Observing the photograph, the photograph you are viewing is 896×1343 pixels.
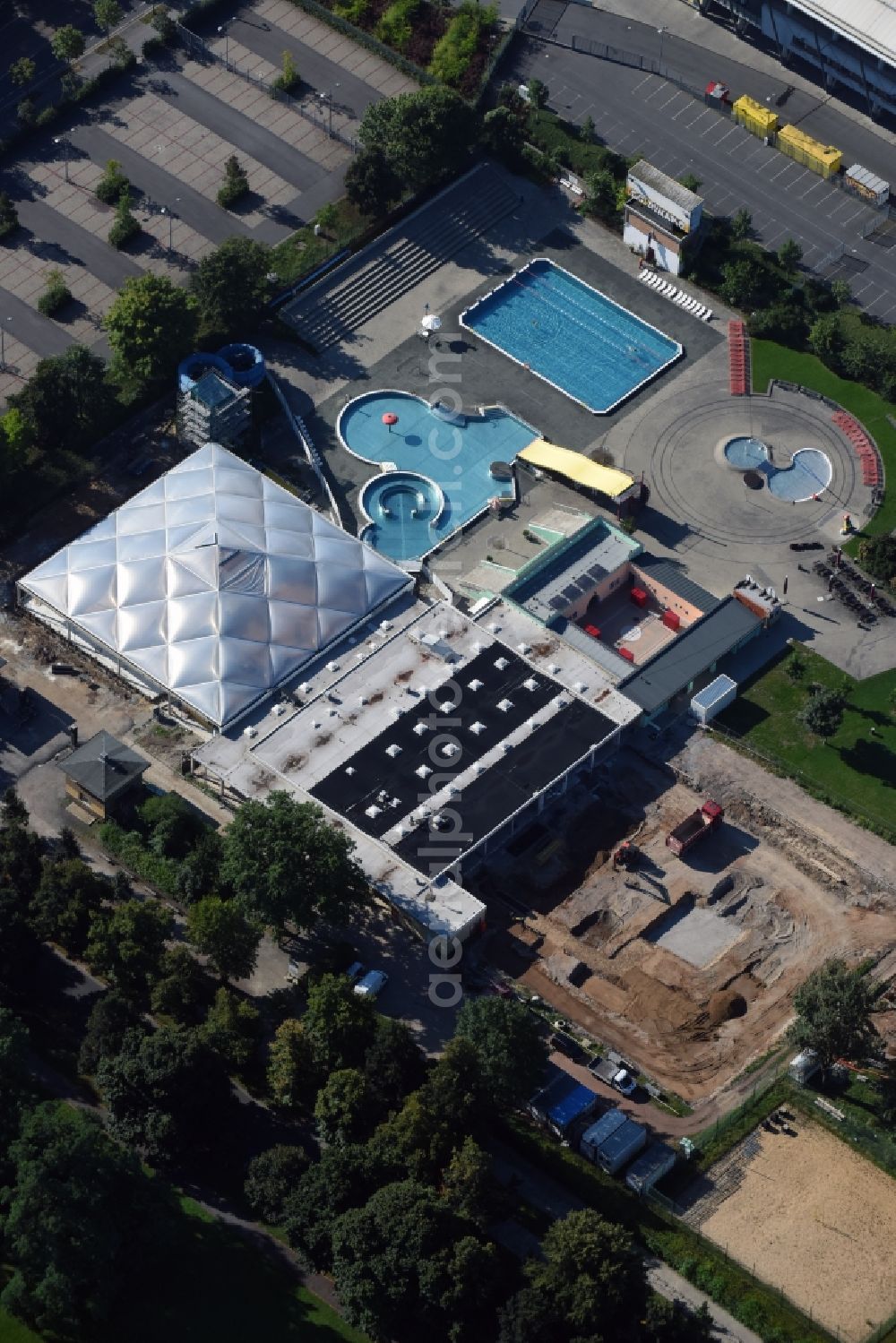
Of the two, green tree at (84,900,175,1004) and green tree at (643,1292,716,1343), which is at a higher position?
green tree at (643,1292,716,1343)

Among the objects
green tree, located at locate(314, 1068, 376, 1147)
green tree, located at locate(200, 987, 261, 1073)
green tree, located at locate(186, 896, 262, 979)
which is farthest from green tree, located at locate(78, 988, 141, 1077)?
green tree, located at locate(314, 1068, 376, 1147)

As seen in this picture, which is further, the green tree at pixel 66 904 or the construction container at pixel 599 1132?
the green tree at pixel 66 904

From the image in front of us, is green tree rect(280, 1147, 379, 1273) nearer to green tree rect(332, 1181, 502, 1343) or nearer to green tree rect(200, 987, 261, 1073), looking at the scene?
green tree rect(332, 1181, 502, 1343)

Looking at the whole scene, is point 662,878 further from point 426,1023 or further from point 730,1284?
point 730,1284

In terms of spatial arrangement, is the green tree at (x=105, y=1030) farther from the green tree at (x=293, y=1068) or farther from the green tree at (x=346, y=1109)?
the green tree at (x=346, y=1109)

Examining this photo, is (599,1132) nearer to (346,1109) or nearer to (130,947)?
(346,1109)

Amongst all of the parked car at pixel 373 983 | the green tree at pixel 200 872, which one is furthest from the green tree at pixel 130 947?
the parked car at pixel 373 983

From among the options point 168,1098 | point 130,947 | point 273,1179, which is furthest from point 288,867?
point 273,1179
